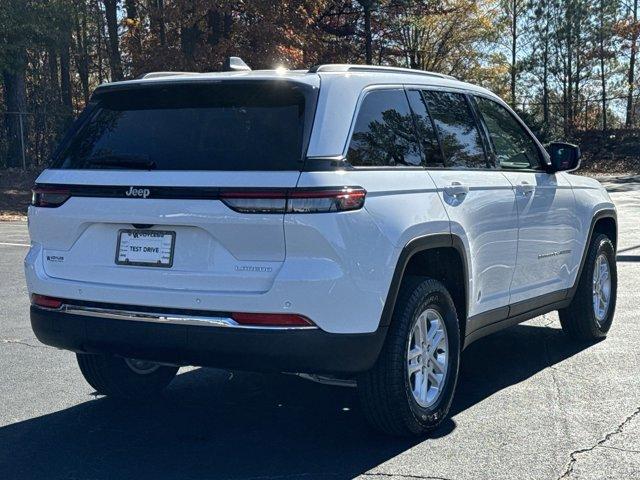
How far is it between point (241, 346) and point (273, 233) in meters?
0.54

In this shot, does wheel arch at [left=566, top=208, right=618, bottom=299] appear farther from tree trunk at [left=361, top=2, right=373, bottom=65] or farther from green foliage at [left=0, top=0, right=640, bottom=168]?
tree trunk at [left=361, top=2, right=373, bottom=65]

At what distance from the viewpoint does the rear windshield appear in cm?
443

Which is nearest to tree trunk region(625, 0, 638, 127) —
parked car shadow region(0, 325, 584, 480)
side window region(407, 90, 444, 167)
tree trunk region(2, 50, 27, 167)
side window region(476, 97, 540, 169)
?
tree trunk region(2, 50, 27, 167)

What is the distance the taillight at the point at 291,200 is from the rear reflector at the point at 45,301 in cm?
115

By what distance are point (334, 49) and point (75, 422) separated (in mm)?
31934

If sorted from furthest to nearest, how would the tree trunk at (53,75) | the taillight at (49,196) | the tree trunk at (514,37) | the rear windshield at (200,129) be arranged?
1. the tree trunk at (514,37)
2. the tree trunk at (53,75)
3. the taillight at (49,196)
4. the rear windshield at (200,129)

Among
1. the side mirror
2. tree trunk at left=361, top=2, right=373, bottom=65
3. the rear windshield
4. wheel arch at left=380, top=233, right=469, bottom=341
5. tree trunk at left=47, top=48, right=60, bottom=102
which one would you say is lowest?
wheel arch at left=380, top=233, right=469, bottom=341

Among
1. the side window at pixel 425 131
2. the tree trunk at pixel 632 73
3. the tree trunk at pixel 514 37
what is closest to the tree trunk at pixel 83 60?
the tree trunk at pixel 514 37

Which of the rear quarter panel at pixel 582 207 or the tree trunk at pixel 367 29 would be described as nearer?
the rear quarter panel at pixel 582 207

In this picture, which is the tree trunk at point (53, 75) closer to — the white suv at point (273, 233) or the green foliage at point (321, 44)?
the green foliage at point (321, 44)

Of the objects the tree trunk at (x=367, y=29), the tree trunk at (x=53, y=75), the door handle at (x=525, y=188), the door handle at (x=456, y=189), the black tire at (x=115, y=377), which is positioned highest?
the tree trunk at (x=367, y=29)

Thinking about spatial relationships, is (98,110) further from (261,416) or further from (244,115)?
(261,416)

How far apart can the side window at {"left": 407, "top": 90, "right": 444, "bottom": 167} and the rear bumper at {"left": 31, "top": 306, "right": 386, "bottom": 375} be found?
1.20 meters

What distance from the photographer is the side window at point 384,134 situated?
4656 mm
